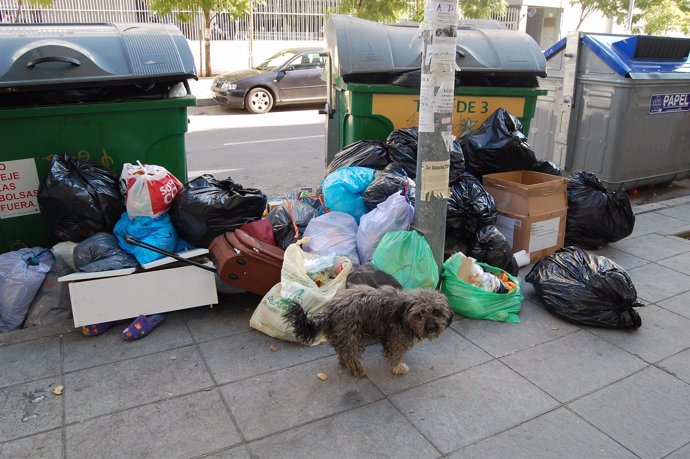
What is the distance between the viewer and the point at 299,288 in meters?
3.37

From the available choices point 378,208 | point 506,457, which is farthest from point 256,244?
point 506,457

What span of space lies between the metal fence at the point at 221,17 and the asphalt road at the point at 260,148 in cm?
549

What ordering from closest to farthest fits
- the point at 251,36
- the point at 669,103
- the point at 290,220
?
1. the point at 290,220
2. the point at 669,103
3. the point at 251,36

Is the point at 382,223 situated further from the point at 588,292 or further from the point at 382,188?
the point at 588,292

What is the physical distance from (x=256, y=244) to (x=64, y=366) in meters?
1.28

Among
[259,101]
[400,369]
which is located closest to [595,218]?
[400,369]

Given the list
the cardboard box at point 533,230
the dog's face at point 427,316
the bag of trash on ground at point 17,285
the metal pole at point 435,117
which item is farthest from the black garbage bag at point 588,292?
the bag of trash on ground at point 17,285

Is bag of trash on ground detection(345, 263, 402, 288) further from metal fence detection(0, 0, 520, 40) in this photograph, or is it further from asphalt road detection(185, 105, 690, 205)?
metal fence detection(0, 0, 520, 40)

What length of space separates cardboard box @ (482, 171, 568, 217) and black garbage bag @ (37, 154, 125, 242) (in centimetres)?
289

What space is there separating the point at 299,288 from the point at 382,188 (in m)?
1.11

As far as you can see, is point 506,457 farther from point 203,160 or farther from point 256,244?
point 203,160

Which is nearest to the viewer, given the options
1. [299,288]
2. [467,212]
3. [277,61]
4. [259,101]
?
[299,288]

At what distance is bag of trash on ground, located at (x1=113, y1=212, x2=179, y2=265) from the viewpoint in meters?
3.61

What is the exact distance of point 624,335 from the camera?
362 cm
